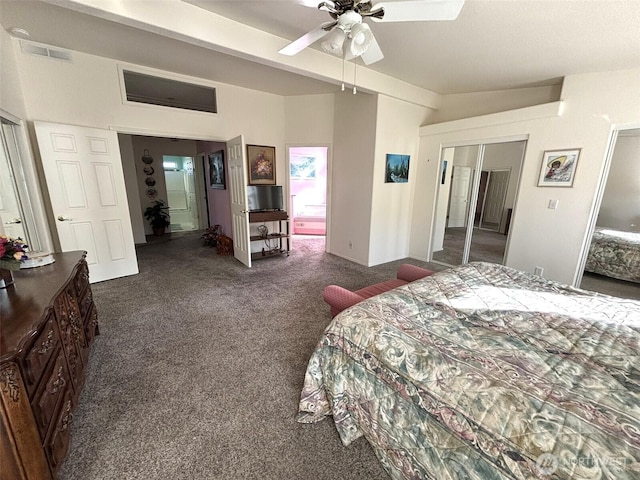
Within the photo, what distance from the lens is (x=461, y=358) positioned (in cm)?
114

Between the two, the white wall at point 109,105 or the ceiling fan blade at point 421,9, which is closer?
the ceiling fan blade at point 421,9

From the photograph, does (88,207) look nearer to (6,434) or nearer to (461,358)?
(6,434)

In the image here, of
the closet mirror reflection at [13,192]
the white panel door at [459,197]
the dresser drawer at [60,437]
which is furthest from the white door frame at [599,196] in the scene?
the closet mirror reflection at [13,192]

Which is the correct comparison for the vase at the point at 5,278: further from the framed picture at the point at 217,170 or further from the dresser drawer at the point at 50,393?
the framed picture at the point at 217,170

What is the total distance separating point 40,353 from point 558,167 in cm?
481

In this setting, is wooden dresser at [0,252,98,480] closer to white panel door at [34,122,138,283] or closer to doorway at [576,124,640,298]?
white panel door at [34,122,138,283]

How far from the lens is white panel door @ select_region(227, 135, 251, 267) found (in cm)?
395

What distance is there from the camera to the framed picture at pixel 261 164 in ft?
15.0

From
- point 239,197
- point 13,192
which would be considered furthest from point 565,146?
point 13,192

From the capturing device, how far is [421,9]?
1.59 metres

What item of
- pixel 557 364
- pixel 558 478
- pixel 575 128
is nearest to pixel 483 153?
pixel 575 128

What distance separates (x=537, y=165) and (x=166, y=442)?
4.60 meters

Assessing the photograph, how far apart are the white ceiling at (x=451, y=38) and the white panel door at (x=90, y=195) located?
1.00m

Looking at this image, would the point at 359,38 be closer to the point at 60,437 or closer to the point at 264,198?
the point at 60,437
